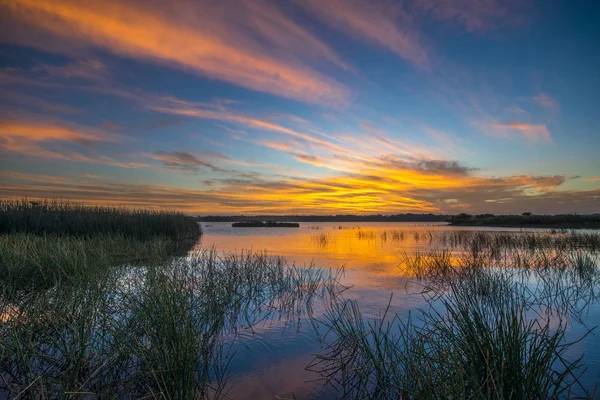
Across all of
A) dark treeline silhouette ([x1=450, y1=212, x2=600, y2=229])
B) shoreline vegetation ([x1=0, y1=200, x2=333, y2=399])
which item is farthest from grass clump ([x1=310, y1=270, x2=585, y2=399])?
dark treeline silhouette ([x1=450, y1=212, x2=600, y2=229])

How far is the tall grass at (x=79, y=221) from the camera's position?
19266 millimetres

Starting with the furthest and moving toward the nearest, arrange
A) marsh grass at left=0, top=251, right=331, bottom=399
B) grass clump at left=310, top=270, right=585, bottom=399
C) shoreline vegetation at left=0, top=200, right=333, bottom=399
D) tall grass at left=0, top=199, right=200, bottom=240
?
tall grass at left=0, top=199, right=200, bottom=240
shoreline vegetation at left=0, top=200, right=333, bottom=399
marsh grass at left=0, top=251, right=331, bottom=399
grass clump at left=310, top=270, right=585, bottom=399

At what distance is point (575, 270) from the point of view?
11.0 meters

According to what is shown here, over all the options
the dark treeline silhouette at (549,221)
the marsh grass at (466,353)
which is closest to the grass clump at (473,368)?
the marsh grass at (466,353)

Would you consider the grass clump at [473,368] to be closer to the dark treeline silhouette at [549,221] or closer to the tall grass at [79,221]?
the tall grass at [79,221]

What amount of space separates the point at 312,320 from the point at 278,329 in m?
0.84

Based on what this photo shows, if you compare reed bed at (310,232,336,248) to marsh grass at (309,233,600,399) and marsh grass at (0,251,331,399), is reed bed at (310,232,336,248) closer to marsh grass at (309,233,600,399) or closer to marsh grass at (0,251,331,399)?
marsh grass at (309,233,600,399)

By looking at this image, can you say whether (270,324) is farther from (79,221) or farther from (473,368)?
(79,221)

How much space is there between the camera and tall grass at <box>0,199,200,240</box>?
19.3 m

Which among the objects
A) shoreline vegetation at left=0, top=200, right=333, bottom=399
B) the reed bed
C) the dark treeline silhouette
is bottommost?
the reed bed

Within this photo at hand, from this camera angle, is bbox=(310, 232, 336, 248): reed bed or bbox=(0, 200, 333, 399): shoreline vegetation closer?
bbox=(0, 200, 333, 399): shoreline vegetation

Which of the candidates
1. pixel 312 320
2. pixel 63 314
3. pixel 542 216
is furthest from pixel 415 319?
pixel 542 216

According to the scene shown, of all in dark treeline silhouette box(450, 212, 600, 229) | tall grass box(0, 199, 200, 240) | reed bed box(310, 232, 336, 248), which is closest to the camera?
tall grass box(0, 199, 200, 240)

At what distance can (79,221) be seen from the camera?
20.5 m
